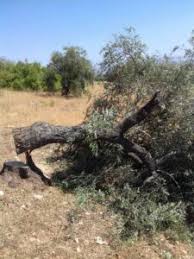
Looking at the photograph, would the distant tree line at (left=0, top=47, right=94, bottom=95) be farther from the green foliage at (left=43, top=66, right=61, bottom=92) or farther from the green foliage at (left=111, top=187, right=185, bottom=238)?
the green foliage at (left=111, top=187, right=185, bottom=238)

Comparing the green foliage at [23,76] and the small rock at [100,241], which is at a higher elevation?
the green foliage at [23,76]

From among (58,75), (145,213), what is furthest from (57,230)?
(58,75)

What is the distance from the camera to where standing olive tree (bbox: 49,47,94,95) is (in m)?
23.2

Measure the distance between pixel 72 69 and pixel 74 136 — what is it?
710 inches

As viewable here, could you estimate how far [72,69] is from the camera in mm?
23609

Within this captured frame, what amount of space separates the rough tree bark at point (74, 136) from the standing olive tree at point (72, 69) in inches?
669

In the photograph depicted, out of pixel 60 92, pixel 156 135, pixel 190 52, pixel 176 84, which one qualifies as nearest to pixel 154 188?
pixel 156 135

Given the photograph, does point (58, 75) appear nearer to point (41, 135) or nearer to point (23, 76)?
point (23, 76)

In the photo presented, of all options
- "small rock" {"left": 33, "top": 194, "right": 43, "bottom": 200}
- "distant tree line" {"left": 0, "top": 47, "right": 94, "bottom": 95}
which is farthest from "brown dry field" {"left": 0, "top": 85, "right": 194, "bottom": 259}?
"distant tree line" {"left": 0, "top": 47, "right": 94, "bottom": 95}

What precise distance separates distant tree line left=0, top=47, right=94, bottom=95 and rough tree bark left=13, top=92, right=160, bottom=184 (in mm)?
16773

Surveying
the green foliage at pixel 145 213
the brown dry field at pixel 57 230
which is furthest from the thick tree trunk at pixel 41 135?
the green foliage at pixel 145 213

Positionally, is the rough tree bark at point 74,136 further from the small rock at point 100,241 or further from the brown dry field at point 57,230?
the small rock at point 100,241

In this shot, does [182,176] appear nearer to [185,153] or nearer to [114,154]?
[185,153]

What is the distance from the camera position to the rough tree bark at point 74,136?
574 cm
